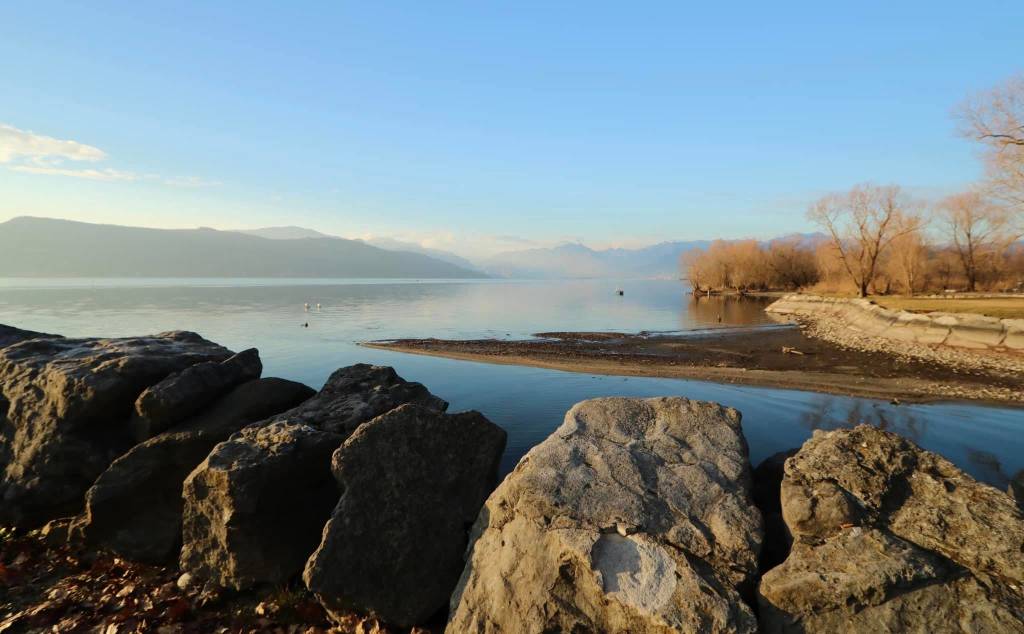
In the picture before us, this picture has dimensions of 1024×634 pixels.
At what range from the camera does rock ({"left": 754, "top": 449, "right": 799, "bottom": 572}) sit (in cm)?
596

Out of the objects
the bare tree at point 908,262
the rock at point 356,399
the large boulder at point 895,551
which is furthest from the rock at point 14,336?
the bare tree at point 908,262

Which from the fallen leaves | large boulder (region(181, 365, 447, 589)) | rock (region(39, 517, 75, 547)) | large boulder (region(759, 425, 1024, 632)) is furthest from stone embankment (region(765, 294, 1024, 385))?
rock (region(39, 517, 75, 547))

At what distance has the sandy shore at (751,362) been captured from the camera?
20.1m

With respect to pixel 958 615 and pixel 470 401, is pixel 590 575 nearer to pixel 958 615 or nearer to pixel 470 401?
pixel 958 615

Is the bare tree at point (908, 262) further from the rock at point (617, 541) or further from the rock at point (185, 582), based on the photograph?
the rock at point (185, 582)

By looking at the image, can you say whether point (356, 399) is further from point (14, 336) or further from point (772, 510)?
point (14, 336)

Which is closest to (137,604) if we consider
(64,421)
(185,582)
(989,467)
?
(185,582)

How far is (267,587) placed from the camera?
6.67m

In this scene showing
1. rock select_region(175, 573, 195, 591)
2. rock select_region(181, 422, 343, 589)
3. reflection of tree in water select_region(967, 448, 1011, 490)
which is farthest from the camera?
reflection of tree in water select_region(967, 448, 1011, 490)

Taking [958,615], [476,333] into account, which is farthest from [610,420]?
[476,333]

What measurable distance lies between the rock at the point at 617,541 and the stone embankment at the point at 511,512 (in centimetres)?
2

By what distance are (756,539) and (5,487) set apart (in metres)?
12.2

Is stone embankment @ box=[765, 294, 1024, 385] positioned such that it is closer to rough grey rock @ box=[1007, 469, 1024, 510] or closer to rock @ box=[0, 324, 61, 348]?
rough grey rock @ box=[1007, 469, 1024, 510]

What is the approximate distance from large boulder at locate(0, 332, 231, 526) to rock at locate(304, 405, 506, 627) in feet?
18.2
